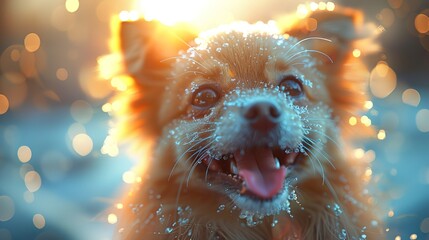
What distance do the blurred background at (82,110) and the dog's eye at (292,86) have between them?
2.16ft

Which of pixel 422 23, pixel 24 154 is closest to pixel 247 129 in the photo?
pixel 24 154

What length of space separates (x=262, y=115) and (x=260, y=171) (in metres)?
0.21

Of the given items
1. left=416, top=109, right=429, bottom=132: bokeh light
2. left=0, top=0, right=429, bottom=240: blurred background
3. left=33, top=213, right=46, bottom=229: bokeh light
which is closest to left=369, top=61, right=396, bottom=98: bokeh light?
left=0, top=0, right=429, bottom=240: blurred background

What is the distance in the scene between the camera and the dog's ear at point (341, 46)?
91.4 inches

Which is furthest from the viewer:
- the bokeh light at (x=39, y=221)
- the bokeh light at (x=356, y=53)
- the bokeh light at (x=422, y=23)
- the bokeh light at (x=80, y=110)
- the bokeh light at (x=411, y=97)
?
the bokeh light at (x=80, y=110)

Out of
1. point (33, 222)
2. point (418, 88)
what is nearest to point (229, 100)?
point (33, 222)

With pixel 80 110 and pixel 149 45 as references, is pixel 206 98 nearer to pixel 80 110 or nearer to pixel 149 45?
pixel 149 45

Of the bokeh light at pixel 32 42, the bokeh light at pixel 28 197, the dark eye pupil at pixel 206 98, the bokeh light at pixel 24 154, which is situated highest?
the bokeh light at pixel 32 42

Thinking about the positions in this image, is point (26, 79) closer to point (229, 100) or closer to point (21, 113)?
point (21, 113)

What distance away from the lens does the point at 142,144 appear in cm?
231

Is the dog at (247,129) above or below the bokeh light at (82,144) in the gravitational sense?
below

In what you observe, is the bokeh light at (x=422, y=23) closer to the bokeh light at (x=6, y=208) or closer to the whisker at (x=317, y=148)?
the whisker at (x=317, y=148)

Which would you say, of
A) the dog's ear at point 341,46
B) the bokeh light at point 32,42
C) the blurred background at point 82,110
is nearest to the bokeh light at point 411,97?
the blurred background at point 82,110

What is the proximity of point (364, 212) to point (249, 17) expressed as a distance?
2758mm
